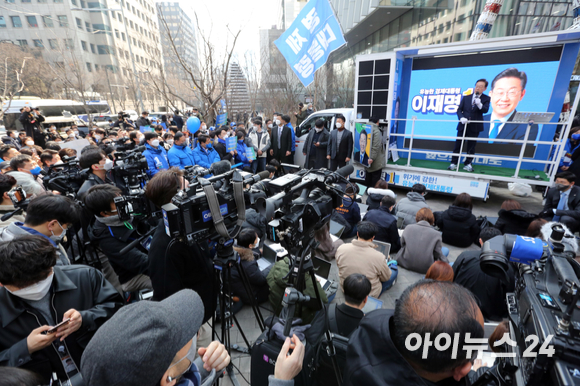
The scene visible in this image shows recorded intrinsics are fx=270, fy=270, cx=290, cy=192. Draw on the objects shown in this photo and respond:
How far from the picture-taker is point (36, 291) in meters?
1.69

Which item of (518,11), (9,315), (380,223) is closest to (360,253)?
(380,223)

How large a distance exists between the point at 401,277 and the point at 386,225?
32.9 inches

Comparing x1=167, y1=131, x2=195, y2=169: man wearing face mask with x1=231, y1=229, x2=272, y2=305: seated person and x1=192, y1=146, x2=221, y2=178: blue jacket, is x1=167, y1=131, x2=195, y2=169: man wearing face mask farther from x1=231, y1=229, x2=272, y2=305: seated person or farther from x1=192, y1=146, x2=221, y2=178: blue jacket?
x1=231, y1=229, x2=272, y2=305: seated person

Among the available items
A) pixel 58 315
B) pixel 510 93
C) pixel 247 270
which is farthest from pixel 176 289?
pixel 510 93

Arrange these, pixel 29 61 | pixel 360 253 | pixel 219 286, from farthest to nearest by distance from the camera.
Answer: pixel 29 61
pixel 360 253
pixel 219 286

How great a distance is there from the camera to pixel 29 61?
19938mm

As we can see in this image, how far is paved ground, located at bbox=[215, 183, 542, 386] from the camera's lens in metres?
2.82

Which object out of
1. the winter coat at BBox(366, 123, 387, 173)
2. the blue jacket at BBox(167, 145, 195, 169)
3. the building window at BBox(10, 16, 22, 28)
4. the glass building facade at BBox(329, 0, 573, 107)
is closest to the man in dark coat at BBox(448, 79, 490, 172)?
the winter coat at BBox(366, 123, 387, 173)

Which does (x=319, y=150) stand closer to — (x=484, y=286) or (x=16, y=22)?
(x=484, y=286)

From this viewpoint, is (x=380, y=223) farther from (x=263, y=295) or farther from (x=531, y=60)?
(x=531, y=60)

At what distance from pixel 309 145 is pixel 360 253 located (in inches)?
204

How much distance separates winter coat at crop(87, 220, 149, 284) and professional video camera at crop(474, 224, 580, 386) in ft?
9.63

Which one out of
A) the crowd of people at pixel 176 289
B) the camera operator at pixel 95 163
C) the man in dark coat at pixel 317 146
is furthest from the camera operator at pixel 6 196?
the man in dark coat at pixel 317 146

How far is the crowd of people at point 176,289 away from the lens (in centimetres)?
101
